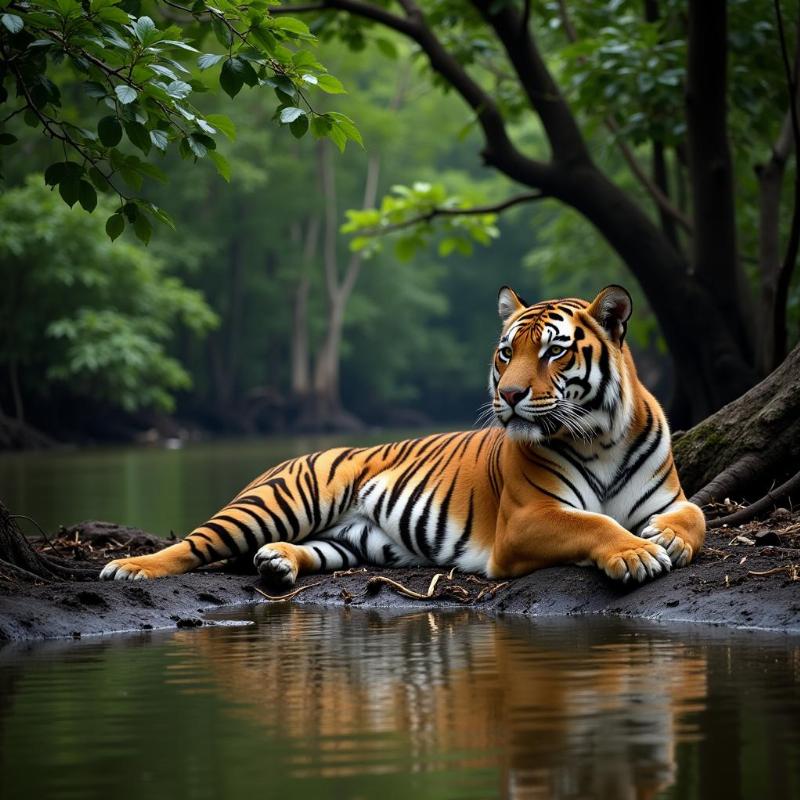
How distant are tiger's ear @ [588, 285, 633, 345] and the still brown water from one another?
1.70 metres

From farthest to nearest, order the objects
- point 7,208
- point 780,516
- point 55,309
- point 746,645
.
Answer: point 55,309 → point 7,208 → point 780,516 → point 746,645

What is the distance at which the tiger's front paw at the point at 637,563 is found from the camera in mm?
6547

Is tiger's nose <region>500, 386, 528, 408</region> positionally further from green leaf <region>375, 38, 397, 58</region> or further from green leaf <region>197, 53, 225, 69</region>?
green leaf <region>375, 38, 397, 58</region>

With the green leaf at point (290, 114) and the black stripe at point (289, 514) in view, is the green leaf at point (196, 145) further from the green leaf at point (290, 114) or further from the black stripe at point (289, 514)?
the black stripe at point (289, 514)

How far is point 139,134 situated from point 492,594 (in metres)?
2.79

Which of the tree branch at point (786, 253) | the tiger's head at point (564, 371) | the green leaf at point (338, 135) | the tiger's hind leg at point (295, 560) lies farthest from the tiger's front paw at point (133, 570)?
the tree branch at point (786, 253)

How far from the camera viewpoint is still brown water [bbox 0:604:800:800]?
3293mm

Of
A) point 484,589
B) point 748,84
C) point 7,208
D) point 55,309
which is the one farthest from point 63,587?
point 55,309

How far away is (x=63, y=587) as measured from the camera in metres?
6.97

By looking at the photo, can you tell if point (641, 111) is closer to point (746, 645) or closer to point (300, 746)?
point (746, 645)

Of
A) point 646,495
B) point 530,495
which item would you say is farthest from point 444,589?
point 646,495

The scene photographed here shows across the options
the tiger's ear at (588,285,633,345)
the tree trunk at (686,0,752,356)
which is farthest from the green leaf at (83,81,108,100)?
the tree trunk at (686,0,752,356)

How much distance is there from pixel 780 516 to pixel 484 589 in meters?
1.73

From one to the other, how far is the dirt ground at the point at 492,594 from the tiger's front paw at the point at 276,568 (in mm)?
81
